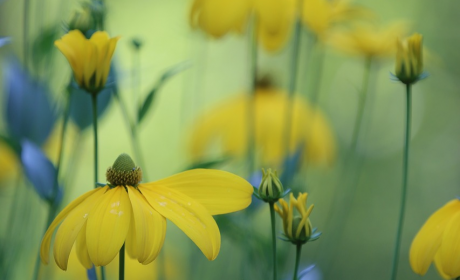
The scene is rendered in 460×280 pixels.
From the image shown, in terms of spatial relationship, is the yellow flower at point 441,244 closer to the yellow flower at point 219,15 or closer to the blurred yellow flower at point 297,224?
the blurred yellow flower at point 297,224

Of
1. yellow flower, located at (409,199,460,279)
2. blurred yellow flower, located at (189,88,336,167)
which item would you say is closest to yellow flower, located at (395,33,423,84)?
yellow flower, located at (409,199,460,279)

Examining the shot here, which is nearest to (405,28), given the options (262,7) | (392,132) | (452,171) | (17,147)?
(262,7)

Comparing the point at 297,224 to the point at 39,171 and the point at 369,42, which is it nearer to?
the point at 39,171

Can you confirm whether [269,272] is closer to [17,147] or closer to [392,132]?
[17,147]

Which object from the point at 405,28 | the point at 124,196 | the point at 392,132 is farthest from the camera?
the point at 392,132

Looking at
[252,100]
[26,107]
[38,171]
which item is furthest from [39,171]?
[252,100]

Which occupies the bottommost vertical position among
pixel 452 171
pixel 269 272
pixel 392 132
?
pixel 452 171

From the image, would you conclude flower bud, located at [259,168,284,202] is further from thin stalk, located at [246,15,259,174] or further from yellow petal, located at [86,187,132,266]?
thin stalk, located at [246,15,259,174]
